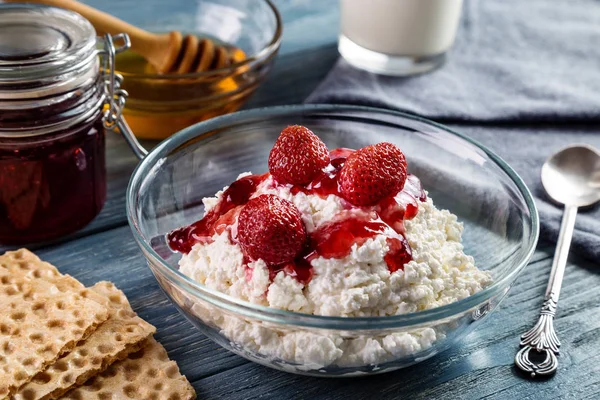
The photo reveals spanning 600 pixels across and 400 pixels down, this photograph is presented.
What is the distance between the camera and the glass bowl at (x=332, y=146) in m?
1.27

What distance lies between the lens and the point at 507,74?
245 cm

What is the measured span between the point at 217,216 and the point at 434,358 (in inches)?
19.6

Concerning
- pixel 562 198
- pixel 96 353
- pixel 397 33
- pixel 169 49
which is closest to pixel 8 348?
pixel 96 353

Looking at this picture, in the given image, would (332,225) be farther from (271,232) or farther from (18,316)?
(18,316)

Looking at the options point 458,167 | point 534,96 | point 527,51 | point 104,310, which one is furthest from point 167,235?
point 527,51

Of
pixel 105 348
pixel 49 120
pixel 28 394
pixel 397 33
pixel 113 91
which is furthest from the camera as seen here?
pixel 397 33

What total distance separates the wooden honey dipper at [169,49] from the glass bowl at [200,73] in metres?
0.07

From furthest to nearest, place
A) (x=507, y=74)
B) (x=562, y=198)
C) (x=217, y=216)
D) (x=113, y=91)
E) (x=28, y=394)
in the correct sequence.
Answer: (x=507, y=74) < (x=562, y=198) < (x=113, y=91) < (x=217, y=216) < (x=28, y=394)

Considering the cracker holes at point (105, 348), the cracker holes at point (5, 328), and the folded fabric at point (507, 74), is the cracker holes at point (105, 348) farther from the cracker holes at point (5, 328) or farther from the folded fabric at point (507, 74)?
the folded fabric at point (507, 74)

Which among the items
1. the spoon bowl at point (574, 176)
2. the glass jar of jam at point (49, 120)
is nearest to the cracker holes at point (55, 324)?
the glass jar of jam at point (49, 120)

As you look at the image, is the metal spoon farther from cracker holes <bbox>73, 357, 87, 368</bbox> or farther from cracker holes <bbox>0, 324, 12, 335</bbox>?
cracker holes <bbox>0, 324, 12, 335</bbox>

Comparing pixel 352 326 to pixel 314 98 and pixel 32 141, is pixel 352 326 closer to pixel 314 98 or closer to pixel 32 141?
pixel 32 141

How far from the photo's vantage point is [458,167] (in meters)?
1.82

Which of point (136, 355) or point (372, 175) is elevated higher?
point (372, 175)
